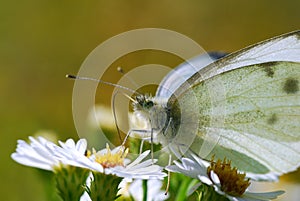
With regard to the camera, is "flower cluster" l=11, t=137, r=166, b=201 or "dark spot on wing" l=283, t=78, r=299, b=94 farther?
"dark spot on wing" l=283, t=78, r=299, b=94

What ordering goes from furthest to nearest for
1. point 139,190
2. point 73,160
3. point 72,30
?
1. point 72,30
2. point 139,190
3. point 73,160

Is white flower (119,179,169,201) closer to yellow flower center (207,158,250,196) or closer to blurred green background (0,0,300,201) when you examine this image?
yellow flower center (207,158,250,196)

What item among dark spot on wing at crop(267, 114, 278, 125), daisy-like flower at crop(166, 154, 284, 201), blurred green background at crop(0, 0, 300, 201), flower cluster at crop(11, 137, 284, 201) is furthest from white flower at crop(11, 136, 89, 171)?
blurred green background at crop(0, 0, 300, 201)

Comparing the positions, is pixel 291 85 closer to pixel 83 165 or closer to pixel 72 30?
pixel 83 165

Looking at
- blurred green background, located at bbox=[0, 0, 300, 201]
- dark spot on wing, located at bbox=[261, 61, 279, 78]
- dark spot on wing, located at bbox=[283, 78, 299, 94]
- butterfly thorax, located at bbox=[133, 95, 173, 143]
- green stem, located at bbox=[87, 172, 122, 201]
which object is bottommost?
green stem, located at bbox=[87, 172, 122, 201]

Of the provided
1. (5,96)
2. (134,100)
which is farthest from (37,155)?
(5,96)

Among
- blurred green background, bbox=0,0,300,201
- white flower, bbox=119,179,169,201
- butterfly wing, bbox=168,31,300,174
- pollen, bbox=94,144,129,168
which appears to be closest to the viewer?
pollen, bbox=94,144,129,168

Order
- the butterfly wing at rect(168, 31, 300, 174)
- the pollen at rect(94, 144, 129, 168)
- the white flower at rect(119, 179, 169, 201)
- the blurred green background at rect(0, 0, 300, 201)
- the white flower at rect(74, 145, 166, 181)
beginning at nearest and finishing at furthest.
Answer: the white flower at rect(74, 145, 166, 181) < the pollen at rect(94, 144, 129, 168) < the butterfly wing at rect(168, 31, 300, 174) < the white flower at rect(119, 179, 169, 201) < the blurred green background at rect(0, 0, 300, 201)

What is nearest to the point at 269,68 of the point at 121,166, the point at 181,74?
the point at 181,74
